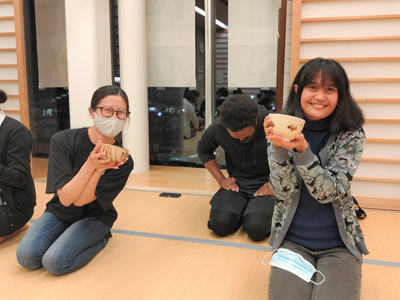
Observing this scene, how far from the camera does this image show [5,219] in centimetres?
189

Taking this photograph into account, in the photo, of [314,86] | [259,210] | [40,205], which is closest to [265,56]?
[259,210]

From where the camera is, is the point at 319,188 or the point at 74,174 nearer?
the point at 319,188

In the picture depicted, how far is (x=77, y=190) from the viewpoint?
157cm

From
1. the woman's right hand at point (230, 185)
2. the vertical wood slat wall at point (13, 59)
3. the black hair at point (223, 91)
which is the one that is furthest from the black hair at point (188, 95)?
the woman's right hand at point (230, 185)

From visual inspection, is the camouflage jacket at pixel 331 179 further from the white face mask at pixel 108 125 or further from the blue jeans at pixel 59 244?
the blue jeans at pixel 59 244

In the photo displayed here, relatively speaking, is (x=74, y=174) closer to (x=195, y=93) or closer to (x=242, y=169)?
(x=242, y=169)

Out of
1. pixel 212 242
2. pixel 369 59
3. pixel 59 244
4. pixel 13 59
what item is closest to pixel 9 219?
pixel 59 244

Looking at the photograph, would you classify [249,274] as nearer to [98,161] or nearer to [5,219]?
[98,161]

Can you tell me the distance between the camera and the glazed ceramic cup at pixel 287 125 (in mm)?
1134

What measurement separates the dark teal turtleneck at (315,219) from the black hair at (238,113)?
0.52 m

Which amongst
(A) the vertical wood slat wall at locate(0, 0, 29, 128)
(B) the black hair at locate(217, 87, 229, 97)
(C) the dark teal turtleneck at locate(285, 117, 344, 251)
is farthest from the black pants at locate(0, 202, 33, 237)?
(B) the black hair at locate(217, 87, 229, 97)

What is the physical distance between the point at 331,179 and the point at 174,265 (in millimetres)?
906

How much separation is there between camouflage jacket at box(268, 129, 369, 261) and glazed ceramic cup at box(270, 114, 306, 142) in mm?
Result: 96

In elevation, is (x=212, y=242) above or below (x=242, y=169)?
below
